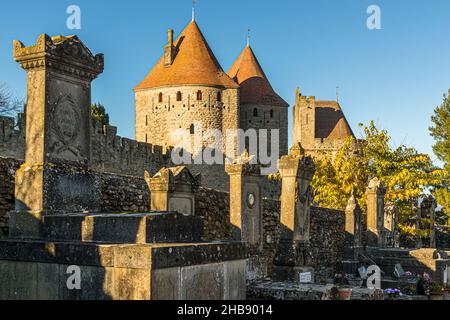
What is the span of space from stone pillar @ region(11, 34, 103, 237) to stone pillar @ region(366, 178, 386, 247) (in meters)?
13.0

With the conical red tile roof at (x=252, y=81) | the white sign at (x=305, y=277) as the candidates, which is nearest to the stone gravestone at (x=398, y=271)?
the white sign at (x=305, y=277)

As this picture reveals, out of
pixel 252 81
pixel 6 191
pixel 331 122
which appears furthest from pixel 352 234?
pixel 331 122

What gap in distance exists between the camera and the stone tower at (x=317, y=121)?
179ft

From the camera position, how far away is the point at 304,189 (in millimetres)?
11914

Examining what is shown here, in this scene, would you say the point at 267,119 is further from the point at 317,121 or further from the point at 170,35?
the point at 317,121

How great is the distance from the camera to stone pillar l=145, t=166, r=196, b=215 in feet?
31.3

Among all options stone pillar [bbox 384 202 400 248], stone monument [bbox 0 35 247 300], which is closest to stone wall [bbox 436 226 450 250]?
stone pillar [bbox 384 202 400 248]

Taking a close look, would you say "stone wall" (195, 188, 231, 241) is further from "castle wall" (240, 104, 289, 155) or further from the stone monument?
"castle wall" (240, 104, 289, 155)

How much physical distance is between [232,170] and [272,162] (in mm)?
35147

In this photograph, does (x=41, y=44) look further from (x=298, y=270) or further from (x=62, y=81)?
(x=298, y=270)

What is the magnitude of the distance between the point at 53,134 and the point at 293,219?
6.33m

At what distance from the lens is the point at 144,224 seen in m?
5.07
